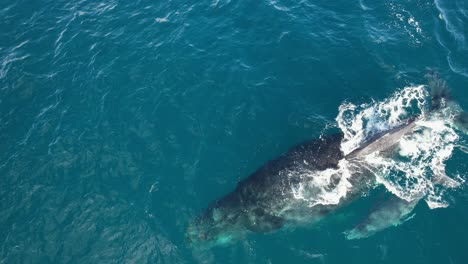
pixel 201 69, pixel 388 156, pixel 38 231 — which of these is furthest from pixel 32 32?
pixel 388 156

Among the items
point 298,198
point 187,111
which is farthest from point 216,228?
point 187,111

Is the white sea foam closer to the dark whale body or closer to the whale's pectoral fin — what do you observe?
the dark whale body

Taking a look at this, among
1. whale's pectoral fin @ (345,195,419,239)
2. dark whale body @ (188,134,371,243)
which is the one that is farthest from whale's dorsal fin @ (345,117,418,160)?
whale's pectoral fin @ (345,195,419,239)

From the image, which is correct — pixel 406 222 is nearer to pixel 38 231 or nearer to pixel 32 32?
pixel 38 231

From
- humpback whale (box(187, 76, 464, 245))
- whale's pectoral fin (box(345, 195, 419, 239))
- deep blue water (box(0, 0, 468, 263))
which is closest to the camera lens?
whale's pectoral fin (box(345, 195, 419, 239))

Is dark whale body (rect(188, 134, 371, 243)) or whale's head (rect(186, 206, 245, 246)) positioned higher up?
dark whale body (rect(188, 134, 371, 243))

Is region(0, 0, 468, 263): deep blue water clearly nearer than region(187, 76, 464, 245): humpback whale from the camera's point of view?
No

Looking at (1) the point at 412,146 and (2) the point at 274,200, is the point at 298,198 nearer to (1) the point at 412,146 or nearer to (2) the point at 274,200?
(2) the point at 274,200
